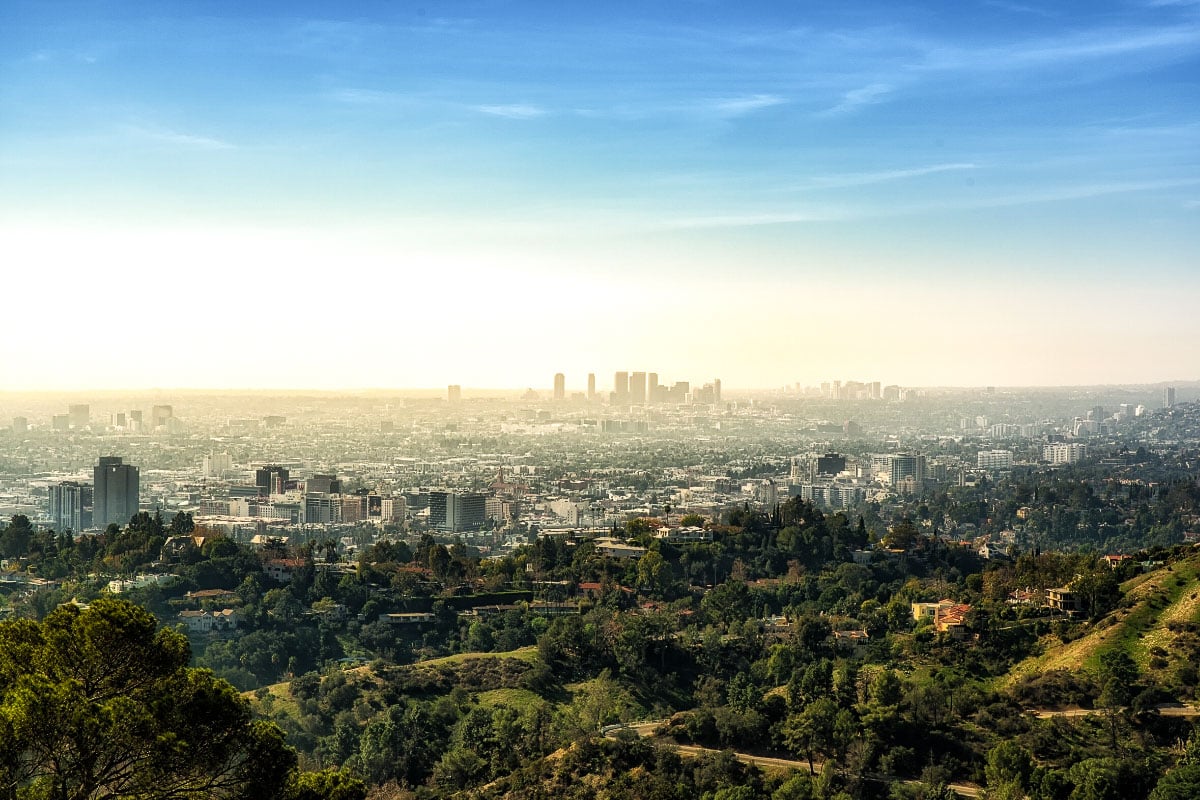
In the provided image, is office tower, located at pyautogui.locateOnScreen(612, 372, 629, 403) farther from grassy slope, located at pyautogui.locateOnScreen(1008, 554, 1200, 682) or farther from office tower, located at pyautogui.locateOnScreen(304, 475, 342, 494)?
grassy slope, located at pyautogui.locateOnScreen(1008, 554, 1200, 682)

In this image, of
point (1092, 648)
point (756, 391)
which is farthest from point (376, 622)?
point (756, 391)

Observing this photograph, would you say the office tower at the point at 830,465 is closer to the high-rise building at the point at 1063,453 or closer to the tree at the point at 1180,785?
the high-rise building at the point at 1063,453

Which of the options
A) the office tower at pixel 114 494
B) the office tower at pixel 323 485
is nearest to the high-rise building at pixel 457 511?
the office tower at pixel 323 485

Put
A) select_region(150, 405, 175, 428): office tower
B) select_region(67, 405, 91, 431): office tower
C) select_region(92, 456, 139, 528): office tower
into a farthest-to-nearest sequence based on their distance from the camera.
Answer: select_region(150, 405, 175, 428): office tower
select_region(67, 405, 91, 431): office tower
select_region(92, 456, 139, 528): office tower

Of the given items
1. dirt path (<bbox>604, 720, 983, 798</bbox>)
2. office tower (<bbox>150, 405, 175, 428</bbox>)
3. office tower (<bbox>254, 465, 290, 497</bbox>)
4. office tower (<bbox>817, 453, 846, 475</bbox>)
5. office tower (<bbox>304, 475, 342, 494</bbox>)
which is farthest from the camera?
office tower (<bbox>150, 405, 175, 428</bbox>)

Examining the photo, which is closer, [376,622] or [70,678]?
[70,678]

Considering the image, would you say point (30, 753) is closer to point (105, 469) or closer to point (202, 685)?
point (202, 685)

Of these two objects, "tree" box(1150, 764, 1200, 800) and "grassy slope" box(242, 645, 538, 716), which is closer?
"tree" box(1150, 764, 1200, 800)

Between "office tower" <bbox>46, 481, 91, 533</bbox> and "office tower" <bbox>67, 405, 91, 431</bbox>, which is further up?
"office tower" <bbox>67, 405, 91, 431</bbox>

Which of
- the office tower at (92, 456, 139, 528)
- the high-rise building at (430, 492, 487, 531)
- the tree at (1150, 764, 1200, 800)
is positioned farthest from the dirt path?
the high-rise building at (430, 492, 487, 531)
